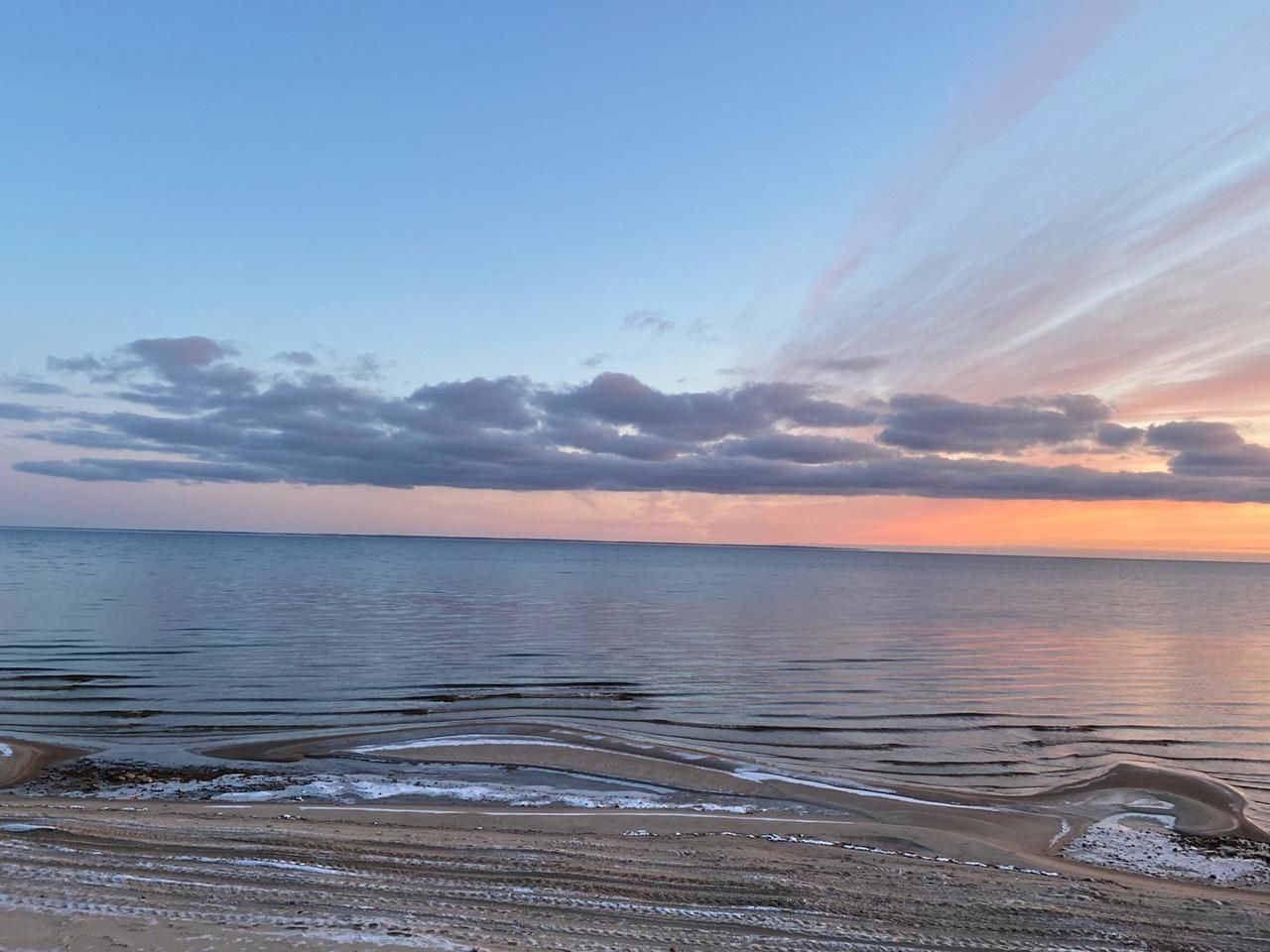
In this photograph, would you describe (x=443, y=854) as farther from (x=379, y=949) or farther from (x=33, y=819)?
(x=33, y=819)

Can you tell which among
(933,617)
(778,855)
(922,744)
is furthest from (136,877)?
(933,617)

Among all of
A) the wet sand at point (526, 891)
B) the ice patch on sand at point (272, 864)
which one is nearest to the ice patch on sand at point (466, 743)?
the wet sand at point (526, 891)

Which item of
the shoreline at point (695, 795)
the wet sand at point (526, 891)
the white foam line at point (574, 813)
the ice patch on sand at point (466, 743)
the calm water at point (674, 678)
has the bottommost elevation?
the calm water at point (674, 678)

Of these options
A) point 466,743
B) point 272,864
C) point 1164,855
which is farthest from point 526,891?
point 1164,855

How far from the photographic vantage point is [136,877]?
26.3 feet

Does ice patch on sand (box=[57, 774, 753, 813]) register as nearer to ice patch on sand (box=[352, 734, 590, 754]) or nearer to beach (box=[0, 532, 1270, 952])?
beach (box=[0, 532, 1270, 952])

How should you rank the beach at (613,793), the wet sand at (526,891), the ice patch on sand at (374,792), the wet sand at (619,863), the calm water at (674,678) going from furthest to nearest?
the calm water at (674,678), the ice patch on sand at (374,792), the beach at (613,793), the wet sand at (619,863), the wet sand at (526,891)

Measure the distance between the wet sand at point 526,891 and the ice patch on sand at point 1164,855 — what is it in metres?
0.75

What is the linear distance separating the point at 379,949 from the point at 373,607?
45321 millimetres

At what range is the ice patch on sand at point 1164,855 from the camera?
10.9 metres

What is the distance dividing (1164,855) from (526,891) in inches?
390

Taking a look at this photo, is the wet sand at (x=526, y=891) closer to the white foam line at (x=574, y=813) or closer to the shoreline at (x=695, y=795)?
the white foam line at (x=574, y=813)

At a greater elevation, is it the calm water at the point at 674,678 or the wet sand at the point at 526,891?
the wet sand at the point at 526,891

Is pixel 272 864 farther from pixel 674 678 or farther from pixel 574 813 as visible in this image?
pixel 674 678
